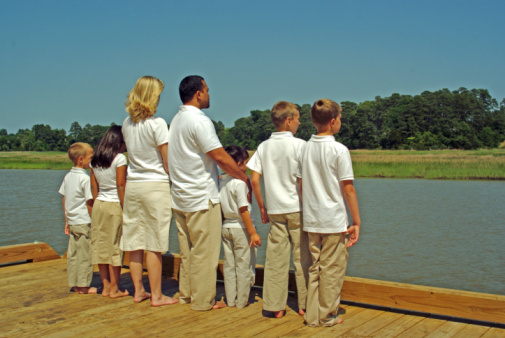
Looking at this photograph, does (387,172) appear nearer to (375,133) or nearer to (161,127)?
(161,127)

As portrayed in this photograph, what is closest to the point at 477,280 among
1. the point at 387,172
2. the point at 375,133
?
the point at 387,172

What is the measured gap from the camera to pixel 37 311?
3.95m

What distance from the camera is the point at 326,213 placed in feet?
11.7

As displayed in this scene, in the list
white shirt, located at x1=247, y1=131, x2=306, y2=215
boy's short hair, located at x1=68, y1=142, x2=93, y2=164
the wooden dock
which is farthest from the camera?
boy's short hair, located at x1=68, y1=142, x2=93, y2=164

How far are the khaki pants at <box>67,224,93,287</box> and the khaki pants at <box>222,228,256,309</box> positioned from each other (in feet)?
4.16

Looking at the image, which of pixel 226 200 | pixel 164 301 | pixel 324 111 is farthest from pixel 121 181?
pixel 324 111

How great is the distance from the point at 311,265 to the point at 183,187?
111 centimetres

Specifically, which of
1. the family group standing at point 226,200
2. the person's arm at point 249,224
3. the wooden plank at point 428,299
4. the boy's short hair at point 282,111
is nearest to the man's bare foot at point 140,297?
the family group standing at point 226,200

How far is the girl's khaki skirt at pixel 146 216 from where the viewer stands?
3.99 metres

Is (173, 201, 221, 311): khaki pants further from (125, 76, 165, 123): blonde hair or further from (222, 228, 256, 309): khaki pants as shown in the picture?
(125, 76, 165, 123): blonde hair

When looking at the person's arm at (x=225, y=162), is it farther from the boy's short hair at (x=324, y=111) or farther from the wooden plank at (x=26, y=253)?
the wooden plank at (x=26, y=253)

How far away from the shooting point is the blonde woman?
3.96 metres

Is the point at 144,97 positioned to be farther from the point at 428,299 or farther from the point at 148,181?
the point at 428,299

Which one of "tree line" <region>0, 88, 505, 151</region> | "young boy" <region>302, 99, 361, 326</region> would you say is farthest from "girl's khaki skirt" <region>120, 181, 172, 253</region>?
"tree line" <region>0, 88, 505, 151</region>
